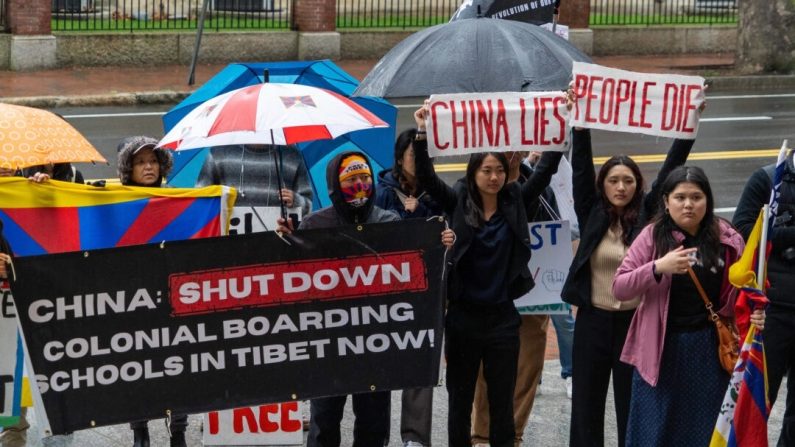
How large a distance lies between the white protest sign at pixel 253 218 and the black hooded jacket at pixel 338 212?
84cm

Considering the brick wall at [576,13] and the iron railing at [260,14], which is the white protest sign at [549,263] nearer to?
the iron railing at [260,14]

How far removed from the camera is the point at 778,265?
6543mm

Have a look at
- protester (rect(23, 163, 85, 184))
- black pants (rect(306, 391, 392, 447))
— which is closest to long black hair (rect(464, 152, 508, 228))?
black pants (rect(306, 391, 392, 447))

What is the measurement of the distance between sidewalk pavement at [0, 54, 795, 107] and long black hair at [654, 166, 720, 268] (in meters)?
14.3

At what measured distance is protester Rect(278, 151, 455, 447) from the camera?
6352 millimetres

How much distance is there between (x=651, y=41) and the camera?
27156 mm

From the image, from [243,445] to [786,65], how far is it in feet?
64.5

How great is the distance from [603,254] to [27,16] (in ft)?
56.7

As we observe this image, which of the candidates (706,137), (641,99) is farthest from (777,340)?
(706,137)

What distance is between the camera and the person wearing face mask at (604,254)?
6402 millimetres

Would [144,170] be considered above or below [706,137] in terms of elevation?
above

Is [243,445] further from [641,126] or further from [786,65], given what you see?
[786,65]

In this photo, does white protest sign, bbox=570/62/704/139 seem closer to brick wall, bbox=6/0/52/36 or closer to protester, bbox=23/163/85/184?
protester, bbox=23/163/85/184

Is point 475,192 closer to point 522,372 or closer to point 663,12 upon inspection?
point 522,372
